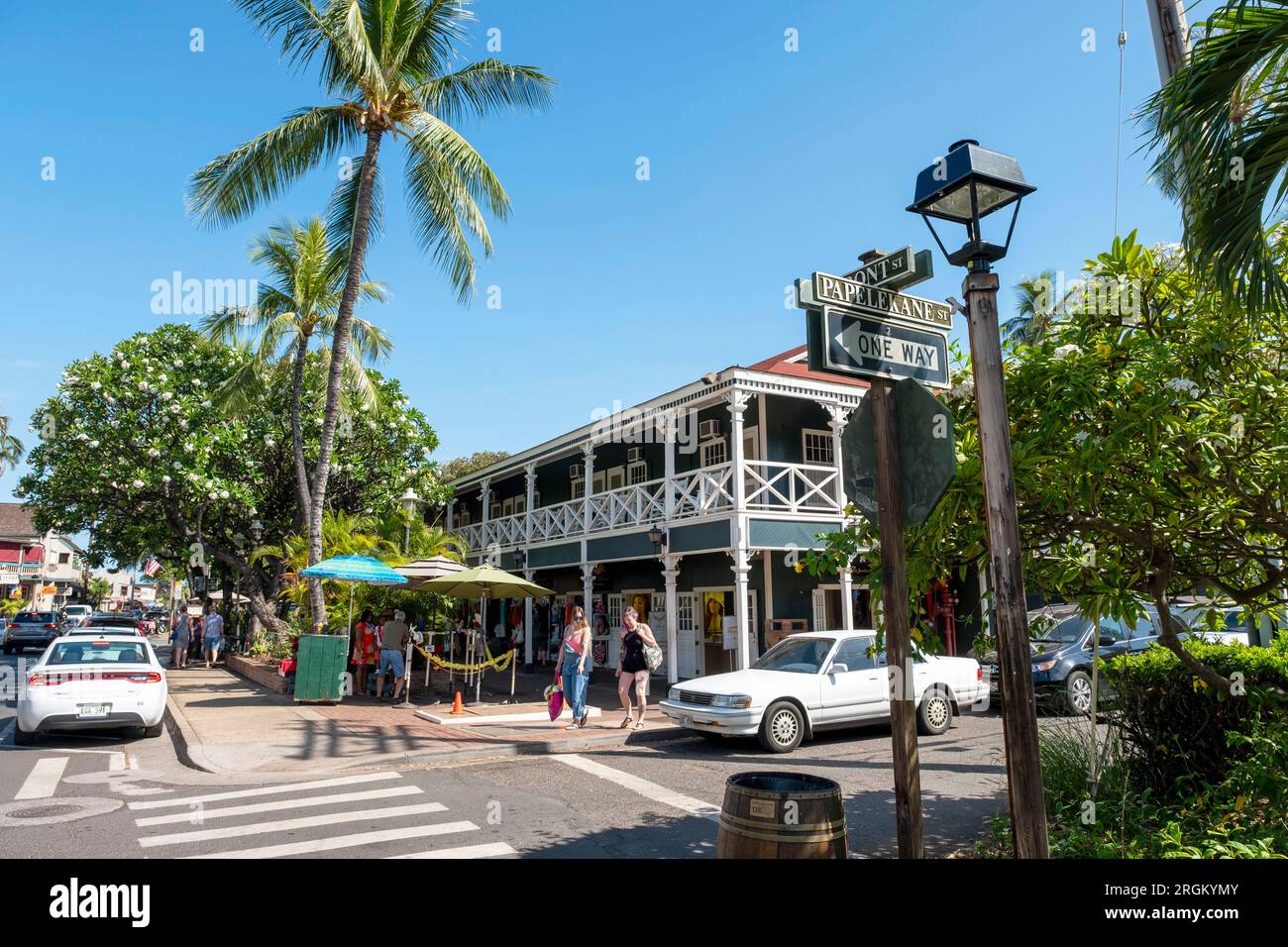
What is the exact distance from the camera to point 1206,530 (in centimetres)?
524

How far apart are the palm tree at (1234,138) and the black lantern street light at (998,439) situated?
135cm

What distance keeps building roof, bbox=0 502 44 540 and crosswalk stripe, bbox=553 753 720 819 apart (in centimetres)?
7401

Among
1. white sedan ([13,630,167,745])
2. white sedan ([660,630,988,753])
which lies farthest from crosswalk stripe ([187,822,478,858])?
white sedan ([13,630,167,745])

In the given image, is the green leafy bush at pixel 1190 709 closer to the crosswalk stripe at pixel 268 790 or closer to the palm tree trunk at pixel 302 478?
the crosswalk stripe at pixel 268 790

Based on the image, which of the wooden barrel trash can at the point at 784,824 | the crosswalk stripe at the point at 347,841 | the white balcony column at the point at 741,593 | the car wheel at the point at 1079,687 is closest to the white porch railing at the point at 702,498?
the white balcony column at the point at 741,593

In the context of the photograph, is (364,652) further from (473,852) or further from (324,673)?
(473,852)

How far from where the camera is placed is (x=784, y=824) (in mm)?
3615

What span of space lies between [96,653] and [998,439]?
12641mm

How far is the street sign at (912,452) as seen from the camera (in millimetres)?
3789

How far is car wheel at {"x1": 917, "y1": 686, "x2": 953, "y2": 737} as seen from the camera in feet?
38.4
